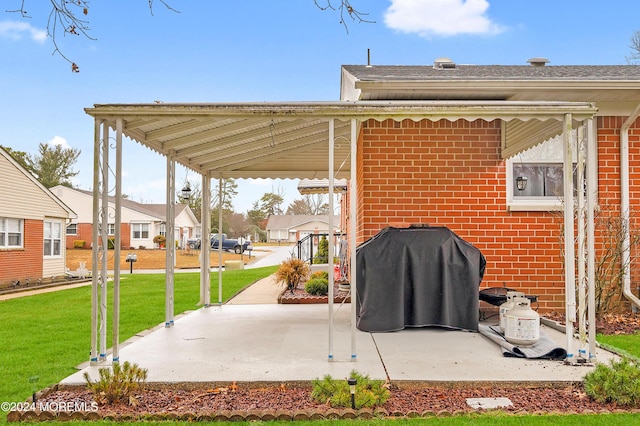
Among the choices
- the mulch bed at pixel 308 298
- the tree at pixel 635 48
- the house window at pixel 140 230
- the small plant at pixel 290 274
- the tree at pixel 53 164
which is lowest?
the mulch bed at pixel 308 298

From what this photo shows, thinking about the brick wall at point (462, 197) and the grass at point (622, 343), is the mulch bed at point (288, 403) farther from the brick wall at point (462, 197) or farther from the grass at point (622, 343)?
the brick wall at point (462, 197)

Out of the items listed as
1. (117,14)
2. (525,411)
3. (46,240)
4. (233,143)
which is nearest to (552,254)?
(525,411)

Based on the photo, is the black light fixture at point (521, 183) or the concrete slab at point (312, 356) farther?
the black light fixture at point (521, 183)

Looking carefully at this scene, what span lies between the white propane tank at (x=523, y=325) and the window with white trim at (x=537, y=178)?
8.41 feet

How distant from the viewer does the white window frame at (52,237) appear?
20328mm

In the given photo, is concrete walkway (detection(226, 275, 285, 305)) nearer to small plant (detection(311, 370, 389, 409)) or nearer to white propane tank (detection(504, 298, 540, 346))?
white propane tank (detection(504, 298, 540, 346))

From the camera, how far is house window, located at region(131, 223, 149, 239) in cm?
4050

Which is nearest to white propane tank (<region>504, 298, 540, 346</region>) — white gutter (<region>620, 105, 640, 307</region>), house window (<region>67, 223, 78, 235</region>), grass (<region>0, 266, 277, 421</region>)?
white gutter (<region>620, 105, 640, 307</region>)

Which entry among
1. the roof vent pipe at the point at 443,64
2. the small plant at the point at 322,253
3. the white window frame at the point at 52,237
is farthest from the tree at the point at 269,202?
the roof vent pipe at the point at 443,64

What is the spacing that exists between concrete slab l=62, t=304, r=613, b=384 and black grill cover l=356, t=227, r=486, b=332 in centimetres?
20

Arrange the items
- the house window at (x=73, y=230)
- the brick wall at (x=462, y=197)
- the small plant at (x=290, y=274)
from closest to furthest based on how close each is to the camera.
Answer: the brick wall at (x=462, y=197), the small plant at (x=290, y=274), the house window at (x=73, y=230)

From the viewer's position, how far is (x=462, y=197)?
750cm

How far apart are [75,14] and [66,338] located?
16.6 ft

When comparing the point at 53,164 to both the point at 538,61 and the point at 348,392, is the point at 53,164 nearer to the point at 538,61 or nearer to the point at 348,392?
the point at 538,61
